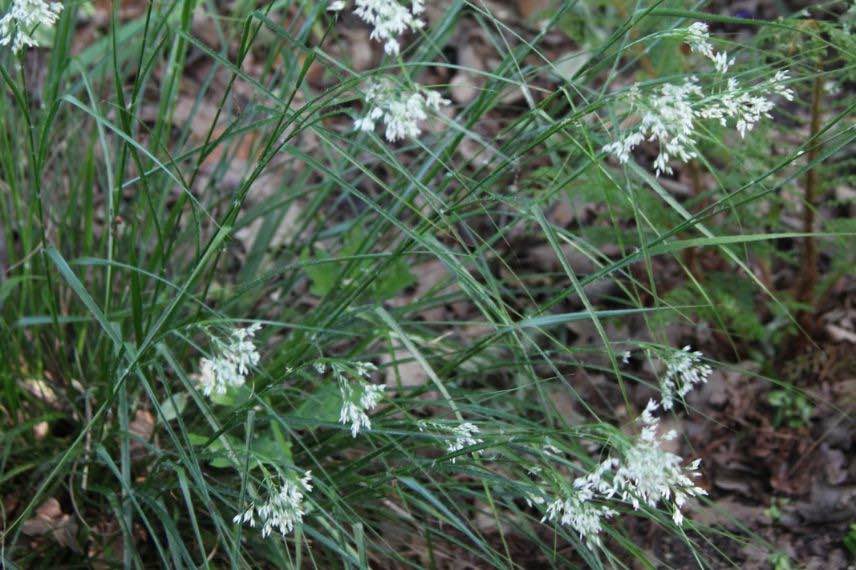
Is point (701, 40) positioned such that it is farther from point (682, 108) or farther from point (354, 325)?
point (354, 325)

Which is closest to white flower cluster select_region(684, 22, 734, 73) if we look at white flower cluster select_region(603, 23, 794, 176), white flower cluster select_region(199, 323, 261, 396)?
white flower cluster select_region(603, 23, 794, 176)

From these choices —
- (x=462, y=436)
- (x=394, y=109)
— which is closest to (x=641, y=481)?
(x=462, y=436)

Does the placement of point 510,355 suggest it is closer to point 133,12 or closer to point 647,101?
point 647,101

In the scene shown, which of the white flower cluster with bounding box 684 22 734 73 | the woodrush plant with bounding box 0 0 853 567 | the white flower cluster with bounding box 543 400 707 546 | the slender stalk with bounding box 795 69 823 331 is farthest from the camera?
the slender stalk with bounding box 795 69 823 331

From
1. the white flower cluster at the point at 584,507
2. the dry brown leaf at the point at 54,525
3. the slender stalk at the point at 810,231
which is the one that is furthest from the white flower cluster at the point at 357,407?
the slender stalk at the point at 810,231

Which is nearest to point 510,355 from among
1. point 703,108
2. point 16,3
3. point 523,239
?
point 523,239

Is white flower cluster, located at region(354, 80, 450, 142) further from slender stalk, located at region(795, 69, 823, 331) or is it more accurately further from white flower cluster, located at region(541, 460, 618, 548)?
slender stalk, located at region(795, 69, 823, 331)

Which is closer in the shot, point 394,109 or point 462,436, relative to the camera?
point 394,109

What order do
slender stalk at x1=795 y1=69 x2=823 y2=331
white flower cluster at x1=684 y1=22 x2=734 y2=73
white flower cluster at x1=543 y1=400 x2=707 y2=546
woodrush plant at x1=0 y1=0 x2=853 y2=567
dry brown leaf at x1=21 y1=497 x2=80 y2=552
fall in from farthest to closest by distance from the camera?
slender stalk at x1=795 y1=69 x2=823 y2=331 < dry brown leaf at x1=21 y1=497 x2=80 y2=552 < woodrush plant at x1=0 y1=0 x2=853 y2=567 < white flower cluster at x1=684 y1=22 x2=734 y2=73 < white flower cluster at x1=543 y1=400 x2=707 y2=546
